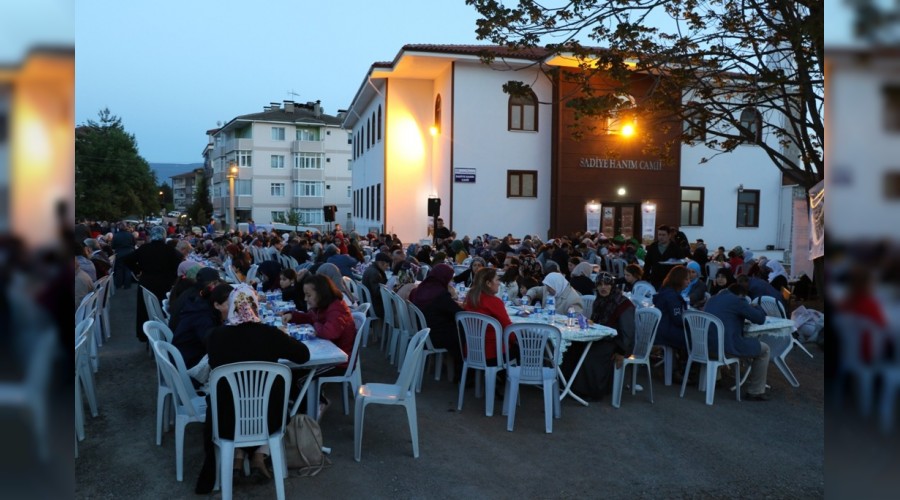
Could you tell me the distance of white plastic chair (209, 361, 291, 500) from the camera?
13.4 feet

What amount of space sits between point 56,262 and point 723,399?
24.5 feet

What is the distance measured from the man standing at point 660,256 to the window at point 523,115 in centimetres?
1344

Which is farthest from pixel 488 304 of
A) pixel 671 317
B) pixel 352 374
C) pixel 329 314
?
pixel 671 317

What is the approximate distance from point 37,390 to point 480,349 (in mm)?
5794

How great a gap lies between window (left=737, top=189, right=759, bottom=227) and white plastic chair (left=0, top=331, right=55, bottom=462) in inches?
1161

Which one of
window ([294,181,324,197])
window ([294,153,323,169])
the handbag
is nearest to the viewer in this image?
the handbag

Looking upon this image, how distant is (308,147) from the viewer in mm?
58031

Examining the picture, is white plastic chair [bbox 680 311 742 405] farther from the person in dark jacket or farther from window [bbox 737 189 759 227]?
window [bbox 737 189 759 227]

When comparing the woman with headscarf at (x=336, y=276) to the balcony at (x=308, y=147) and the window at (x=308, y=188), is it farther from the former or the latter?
the balcony at (x=308, y=147)

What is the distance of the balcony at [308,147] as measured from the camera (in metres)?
57.6

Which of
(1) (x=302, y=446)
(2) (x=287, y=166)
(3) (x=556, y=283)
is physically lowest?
(1) (x=302, y=446)

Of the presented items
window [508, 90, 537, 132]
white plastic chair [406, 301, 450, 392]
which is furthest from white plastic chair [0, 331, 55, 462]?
window [508, 90, 537, 132]

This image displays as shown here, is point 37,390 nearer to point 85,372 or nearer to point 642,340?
point 85,372

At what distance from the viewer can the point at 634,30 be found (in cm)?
762
